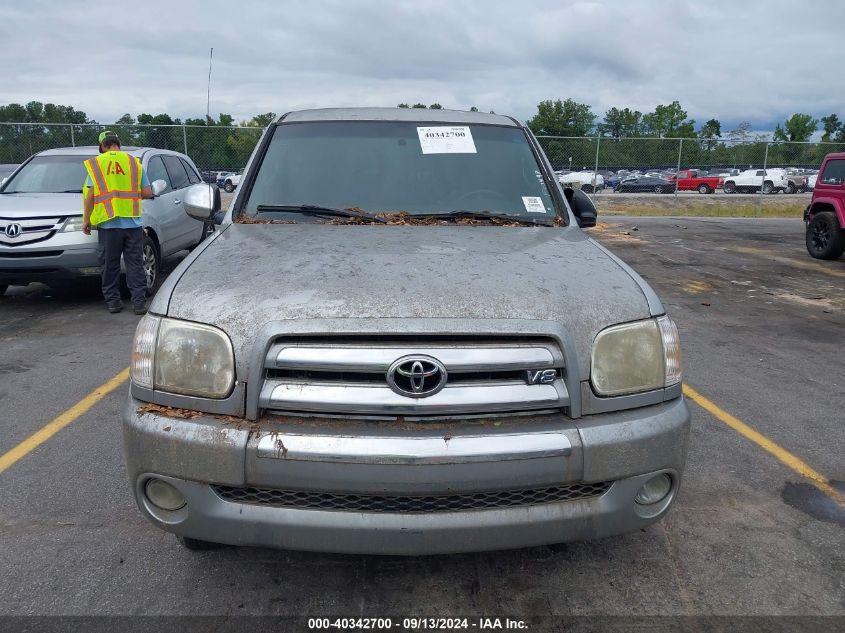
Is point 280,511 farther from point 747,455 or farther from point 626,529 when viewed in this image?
point 747,455

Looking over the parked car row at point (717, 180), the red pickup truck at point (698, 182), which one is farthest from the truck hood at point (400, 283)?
the red pickup truck at point (698, 182)

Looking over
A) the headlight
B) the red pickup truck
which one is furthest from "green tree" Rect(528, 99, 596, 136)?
the headlight

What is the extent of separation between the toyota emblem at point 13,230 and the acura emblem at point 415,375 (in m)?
6.74

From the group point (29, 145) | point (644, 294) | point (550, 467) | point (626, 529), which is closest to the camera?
point (550, 467)

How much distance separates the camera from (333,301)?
2289 millimetres

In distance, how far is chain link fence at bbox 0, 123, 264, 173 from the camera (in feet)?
64.1

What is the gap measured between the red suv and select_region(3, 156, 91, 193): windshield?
11.8 m

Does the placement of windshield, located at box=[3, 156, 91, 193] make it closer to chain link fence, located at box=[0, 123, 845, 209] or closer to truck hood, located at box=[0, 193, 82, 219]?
truck hood, located at box=[0, 193, 82, 219]

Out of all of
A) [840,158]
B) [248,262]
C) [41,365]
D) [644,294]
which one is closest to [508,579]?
[644,294]

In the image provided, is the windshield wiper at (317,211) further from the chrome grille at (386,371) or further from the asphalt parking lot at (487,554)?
the asphalt parking lot at (487,554)

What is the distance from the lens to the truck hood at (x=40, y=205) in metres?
7.35

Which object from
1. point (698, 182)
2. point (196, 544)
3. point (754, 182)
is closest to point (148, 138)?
point (196, 544)

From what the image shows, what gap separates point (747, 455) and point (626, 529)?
1.94m

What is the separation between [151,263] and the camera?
8.08 m
